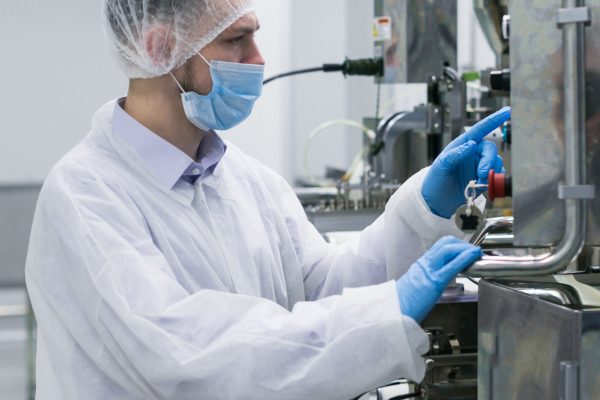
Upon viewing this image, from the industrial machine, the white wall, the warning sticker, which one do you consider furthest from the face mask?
the white wall

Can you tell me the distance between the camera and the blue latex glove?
118 centimetres

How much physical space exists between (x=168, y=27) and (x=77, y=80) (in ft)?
7.57

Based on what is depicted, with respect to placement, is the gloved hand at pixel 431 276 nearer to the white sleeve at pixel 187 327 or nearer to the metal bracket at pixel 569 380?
the white sleeve at pixel 187 327

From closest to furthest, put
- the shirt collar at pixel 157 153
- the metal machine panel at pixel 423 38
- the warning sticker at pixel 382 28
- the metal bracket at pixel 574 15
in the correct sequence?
the metal bracket at pixel 574 15 → the shirt collar at pixel 157 153 → the metal machine panel at pixel 423 38 → the warning sticker at pixel 382 28

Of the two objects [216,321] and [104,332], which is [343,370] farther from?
[104,332]

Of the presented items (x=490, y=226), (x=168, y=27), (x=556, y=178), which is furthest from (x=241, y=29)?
(x=556, y=178)

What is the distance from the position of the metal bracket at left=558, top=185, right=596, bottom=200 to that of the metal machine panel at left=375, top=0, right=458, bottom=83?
1382 millimetres

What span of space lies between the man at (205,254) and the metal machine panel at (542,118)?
0.08m

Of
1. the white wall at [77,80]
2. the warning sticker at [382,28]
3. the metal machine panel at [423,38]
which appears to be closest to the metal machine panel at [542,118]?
the metal machine panel at [423,38]

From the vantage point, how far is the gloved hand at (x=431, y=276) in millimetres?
941

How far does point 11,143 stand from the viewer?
3.40m

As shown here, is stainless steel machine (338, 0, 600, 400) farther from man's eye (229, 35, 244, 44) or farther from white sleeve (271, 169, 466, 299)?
man's eye (229, 35, 244, 44)

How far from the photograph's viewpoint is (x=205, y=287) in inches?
47.8

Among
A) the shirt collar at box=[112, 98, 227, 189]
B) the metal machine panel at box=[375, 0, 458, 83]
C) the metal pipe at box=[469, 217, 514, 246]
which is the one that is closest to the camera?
the metal pipe at box=[469, 217, 514, 246]
